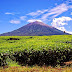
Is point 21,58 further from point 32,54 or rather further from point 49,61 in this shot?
point 49,61

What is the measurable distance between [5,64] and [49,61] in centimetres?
508

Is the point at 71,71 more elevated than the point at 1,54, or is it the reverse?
the point at 1,54

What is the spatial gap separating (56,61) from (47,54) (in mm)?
1594

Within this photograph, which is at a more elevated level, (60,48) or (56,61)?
(60,48)

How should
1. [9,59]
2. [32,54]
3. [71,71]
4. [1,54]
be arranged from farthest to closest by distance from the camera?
[32,54], [9,59], [1,54], [71,71]

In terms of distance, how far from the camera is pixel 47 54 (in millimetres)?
12969

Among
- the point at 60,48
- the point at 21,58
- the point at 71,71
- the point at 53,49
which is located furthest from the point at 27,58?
the point at 71,71

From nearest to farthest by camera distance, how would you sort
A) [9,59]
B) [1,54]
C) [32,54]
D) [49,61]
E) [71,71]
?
[71,71], [1,54], [9,59], [32,54], [49,61]

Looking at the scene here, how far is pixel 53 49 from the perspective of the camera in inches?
518

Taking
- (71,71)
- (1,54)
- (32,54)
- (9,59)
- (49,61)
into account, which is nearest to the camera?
(71,71)

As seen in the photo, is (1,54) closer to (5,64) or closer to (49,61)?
(5,64)

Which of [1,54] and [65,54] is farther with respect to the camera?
[65,54]

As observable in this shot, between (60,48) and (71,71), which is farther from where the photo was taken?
(60,48)

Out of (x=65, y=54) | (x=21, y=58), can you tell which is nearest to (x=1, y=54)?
(x=21, y=58)
